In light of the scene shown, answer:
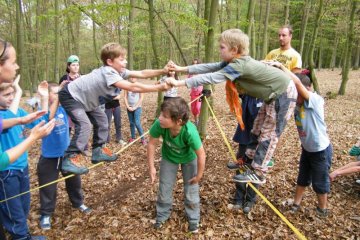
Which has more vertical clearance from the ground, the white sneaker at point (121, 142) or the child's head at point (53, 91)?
the child's head at point (53, 91)

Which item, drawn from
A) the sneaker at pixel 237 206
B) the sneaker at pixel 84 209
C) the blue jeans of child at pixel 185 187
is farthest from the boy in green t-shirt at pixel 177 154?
the sneaker at pixel 84 209

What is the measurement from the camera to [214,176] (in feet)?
17.5

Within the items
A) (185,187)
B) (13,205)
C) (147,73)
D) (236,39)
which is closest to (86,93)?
(147,73)

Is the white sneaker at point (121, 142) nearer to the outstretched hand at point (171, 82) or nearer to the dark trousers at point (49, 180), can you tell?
the dark trousers at point (49, 180)

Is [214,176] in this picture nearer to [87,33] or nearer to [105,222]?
[105,222]

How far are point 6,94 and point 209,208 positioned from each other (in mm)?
3266

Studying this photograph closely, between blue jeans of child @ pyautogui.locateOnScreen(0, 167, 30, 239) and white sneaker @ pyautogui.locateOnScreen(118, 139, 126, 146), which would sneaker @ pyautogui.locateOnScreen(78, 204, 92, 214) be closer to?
blue jeans of child @ pyautogui.locateOnScreen(0, 167, 30, 239)

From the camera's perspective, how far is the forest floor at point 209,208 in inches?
154

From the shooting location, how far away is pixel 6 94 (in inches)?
Answer: 131

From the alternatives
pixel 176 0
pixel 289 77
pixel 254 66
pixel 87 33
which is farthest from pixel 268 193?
pixel 87 33

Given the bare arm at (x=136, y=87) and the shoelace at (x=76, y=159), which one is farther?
the shoelace at (x=76, y=159)

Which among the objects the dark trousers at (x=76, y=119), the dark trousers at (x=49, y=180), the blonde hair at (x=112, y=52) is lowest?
the dark trousers at (x=49, y=180)

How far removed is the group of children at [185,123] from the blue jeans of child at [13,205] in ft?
0.04

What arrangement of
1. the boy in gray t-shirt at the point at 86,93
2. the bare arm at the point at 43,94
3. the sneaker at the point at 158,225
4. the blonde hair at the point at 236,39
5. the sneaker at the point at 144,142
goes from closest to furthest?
1. the bare arm at the point at 43,94
2. the blonde hair at the point at 236,39
3. the boy in gray t-shirt at the point at 86,93
4. the sneaker at the point at 158,225
5. the sneaker at the point at 144,142
